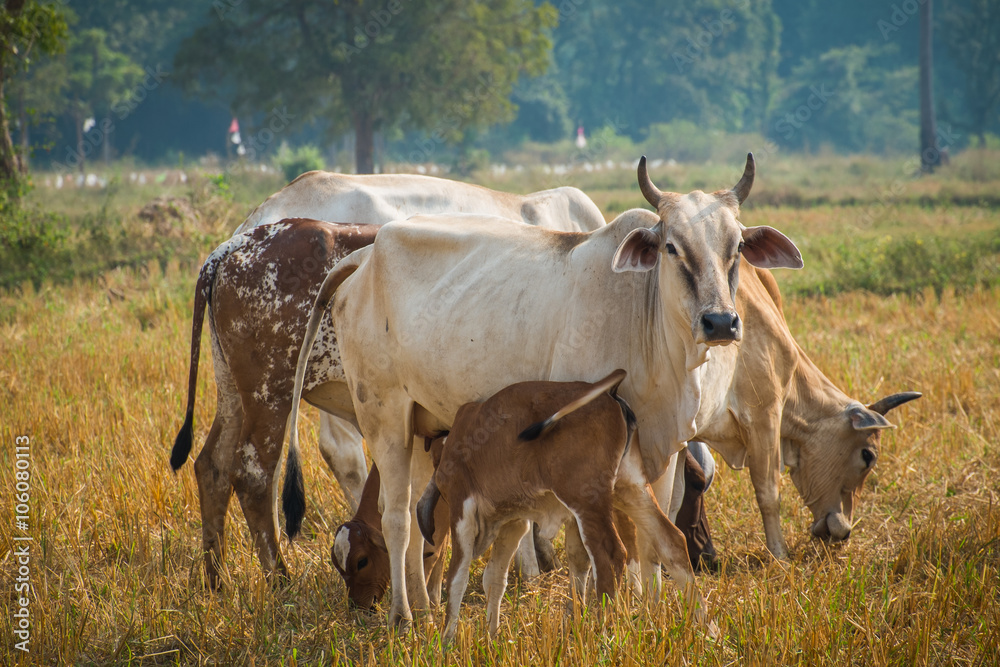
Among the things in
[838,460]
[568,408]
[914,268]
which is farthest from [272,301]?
[914,268]

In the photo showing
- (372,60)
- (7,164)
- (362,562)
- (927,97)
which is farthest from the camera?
(927,97)

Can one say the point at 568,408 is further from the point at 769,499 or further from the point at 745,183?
the point at 769,499

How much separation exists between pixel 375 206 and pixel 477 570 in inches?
89.5

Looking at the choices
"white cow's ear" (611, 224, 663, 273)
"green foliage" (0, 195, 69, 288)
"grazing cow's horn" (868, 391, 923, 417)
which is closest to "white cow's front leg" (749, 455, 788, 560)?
"grazing cow's horn" (868, 391, 923, 417)

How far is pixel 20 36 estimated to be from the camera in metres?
10.3

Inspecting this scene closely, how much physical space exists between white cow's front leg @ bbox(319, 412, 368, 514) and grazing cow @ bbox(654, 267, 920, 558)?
1.93 meters

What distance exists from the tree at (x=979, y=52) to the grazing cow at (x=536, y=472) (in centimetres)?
3977

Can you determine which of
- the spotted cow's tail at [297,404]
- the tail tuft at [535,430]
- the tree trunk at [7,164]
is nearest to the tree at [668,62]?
the tree trunk at [7,164]

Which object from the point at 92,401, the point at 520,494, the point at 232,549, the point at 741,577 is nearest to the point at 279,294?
the point at 232,549

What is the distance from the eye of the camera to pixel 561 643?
2.92 metres

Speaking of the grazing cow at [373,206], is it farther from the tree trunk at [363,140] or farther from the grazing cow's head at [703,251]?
the tree trunk at [363,140]

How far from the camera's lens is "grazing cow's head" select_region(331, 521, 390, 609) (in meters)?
3.79

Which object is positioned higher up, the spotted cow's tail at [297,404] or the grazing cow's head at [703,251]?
the grazing cow's head at [703,251]

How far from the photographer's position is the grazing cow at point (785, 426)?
427 cm
